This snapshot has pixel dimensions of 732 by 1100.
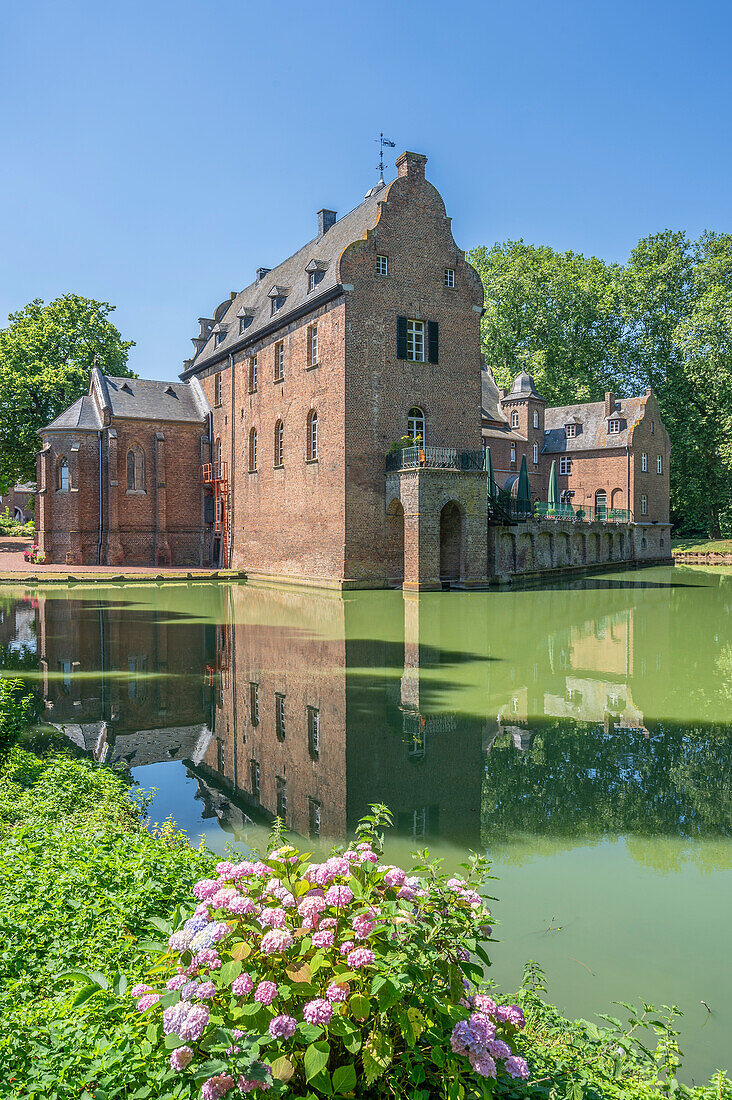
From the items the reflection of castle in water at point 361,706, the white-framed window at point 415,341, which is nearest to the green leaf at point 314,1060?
the reflection of castle in water at point 361,706

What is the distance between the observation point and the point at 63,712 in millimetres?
8867

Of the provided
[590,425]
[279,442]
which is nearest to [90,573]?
[279,442]

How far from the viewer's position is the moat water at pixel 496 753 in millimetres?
4156

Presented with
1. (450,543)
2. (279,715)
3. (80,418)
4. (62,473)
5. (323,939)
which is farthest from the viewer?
(80,418)

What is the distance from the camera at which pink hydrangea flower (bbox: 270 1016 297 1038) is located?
2117 millimetres

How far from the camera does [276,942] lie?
2.24 metres

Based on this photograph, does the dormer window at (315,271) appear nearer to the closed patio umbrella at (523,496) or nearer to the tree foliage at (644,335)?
the closed patio umbrella at (523,496)

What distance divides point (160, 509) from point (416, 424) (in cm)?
1594

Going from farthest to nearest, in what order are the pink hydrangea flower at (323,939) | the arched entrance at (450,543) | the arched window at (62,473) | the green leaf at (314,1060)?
the arched window at (62,473), the arched entrance at (450,543), the pink hydrangea flower at (323,939), the green leaf at (314,1060)

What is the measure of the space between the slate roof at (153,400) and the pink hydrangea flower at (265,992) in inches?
1454

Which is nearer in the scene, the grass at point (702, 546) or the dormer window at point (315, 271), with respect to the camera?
the dormer window at point (315, 271)

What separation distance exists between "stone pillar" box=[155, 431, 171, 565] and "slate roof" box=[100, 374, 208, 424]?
133 cm

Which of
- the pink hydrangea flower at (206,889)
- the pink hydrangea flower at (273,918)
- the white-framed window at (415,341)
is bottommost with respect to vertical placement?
the pink hydrangea flower at (206,889)

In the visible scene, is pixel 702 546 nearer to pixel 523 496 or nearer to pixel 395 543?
pixel 523 496
